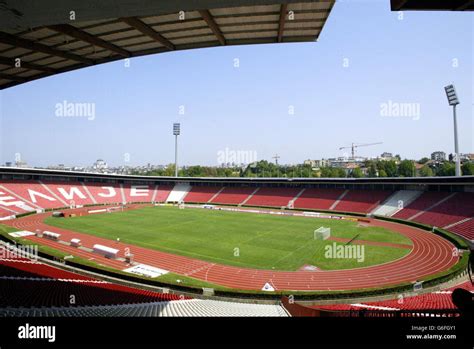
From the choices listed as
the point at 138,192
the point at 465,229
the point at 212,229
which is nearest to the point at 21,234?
the point at 212,229

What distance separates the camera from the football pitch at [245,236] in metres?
27.1

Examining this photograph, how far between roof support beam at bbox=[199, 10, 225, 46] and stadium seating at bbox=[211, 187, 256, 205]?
58.2 m

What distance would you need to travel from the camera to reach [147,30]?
25.6 feet

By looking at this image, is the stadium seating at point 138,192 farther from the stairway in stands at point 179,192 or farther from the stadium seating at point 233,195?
the stadium seating at point 233,195

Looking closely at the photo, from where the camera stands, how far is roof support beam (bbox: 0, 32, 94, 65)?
24.6ft

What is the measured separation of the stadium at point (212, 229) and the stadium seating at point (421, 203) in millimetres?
301

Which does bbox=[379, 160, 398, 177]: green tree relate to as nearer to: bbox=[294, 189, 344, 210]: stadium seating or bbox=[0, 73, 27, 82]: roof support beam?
bbox=[294, 189, 344, 210]: stadium seating

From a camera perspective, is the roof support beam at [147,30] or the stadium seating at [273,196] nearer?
the roof support beam at [147,30]

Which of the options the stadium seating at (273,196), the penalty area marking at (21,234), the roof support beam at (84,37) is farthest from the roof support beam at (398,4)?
the stadium seating at (273,196)

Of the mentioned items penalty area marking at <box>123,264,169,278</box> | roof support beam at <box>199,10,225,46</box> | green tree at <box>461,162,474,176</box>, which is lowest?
penalty area marking at <box>123,264,169,278</box>

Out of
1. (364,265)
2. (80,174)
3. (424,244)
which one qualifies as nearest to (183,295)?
(364,265)

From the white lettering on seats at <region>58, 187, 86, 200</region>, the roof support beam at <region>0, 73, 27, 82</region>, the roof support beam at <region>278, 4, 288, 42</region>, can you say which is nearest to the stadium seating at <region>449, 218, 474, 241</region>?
the roof support beam at <region>278, 4, 288, 42</region>

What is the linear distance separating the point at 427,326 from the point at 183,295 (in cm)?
1722

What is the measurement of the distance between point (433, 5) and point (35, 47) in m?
9.80
